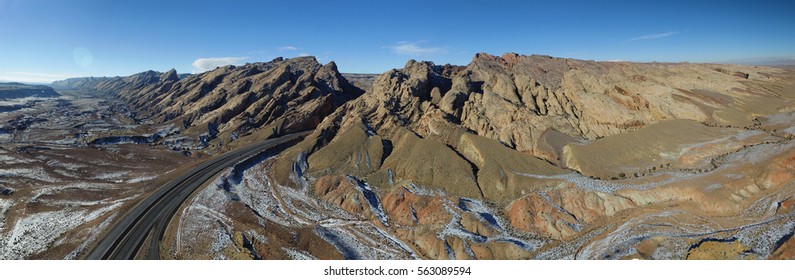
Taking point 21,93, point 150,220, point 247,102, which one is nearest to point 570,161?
point 150,220

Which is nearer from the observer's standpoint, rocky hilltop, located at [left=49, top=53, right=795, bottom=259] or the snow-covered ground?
rocky hilltop, located at [left=49, top=53, right=795, bottom=259]

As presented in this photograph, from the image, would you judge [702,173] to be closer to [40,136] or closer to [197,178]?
[197,178]

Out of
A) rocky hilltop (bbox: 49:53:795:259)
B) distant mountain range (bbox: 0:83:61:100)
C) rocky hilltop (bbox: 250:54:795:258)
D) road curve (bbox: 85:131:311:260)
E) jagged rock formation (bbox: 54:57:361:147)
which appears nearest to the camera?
rocky hilltop (bbox: 49:53:795:259)

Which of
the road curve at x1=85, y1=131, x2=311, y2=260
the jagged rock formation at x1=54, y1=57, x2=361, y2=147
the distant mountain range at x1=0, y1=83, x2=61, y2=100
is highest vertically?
the distant mountain range at x1=0, y1=83, x2=61, y2=100

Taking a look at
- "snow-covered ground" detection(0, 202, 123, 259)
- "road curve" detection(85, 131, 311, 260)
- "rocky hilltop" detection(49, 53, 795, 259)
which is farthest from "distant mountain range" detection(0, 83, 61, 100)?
"snow-covered ground" detection(0, 202, 123, 259)

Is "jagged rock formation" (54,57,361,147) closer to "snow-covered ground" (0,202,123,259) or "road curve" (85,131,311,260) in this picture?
"road curve" (85,131,311,260)

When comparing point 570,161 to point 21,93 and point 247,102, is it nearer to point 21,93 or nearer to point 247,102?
point 247,102
